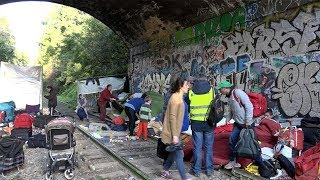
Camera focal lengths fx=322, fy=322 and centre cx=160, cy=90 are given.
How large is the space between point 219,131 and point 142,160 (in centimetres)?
215

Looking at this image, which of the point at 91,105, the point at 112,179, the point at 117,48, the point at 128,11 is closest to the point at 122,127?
the point at 112,179

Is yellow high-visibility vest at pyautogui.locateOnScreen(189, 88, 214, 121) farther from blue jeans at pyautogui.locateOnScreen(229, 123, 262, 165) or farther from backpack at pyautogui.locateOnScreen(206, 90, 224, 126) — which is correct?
blue jeans at pyautogui.locateOnScreen(229, 123, 262, 165)

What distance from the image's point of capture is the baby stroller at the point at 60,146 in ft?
22.4

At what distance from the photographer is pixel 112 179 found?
21.5 feet

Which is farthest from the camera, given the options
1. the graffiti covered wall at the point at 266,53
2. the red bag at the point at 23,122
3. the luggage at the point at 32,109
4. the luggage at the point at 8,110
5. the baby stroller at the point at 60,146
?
the luggage at the point at 32,109

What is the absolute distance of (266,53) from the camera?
9.74 meters

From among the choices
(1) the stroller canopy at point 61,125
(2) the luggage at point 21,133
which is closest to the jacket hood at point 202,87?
(1) the stroller canopy at point 61,125

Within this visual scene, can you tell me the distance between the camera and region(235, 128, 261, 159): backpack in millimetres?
6191

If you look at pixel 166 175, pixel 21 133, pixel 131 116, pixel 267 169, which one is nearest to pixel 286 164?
pixel 267 169

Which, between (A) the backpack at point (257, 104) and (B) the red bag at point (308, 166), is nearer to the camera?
(B) the red bag at point (308, 166)

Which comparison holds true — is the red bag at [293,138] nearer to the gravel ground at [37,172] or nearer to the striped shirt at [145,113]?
the gravel ground at [37,172]

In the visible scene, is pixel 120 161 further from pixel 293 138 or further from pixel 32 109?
pixel 32 109

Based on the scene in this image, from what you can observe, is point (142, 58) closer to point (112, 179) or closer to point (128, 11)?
point (128, 11)

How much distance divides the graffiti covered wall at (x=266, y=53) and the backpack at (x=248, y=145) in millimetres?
1600
